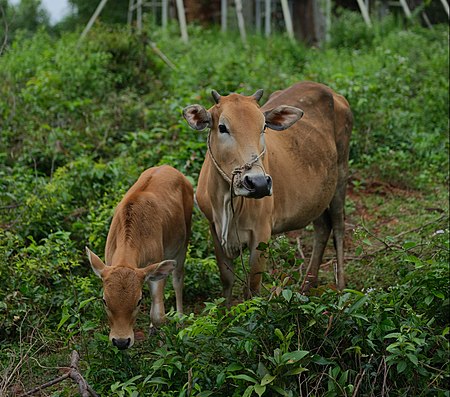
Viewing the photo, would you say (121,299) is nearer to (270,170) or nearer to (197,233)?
(270,170)

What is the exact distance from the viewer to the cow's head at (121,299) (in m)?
5.79

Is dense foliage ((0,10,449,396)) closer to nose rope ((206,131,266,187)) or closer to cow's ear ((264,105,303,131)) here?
nose rope ((206,131,266,187))

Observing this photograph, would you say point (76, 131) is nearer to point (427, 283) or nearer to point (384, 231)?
point (384, 231)

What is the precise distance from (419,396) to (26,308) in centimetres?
317

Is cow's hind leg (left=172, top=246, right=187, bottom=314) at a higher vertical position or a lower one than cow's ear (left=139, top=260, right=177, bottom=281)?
lower

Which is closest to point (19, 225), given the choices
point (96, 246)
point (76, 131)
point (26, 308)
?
point (96, 246)

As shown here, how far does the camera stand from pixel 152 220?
6793mm

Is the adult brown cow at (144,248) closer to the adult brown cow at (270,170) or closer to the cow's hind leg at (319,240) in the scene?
the adult brown cow at (270,170)

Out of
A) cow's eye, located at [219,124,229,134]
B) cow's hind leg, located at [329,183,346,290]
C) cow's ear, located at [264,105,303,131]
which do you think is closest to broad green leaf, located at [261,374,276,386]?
cow's eye, located at [219,124,229,134]

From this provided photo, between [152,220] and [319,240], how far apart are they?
7.70ft

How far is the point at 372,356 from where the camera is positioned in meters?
5.64

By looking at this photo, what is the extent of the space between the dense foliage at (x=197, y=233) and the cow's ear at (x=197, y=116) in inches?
49.1

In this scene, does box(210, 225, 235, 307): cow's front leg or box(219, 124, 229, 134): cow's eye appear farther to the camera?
box(210, 225, 235, 307): cow's front leg

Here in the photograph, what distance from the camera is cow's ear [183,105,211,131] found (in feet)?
21.4
